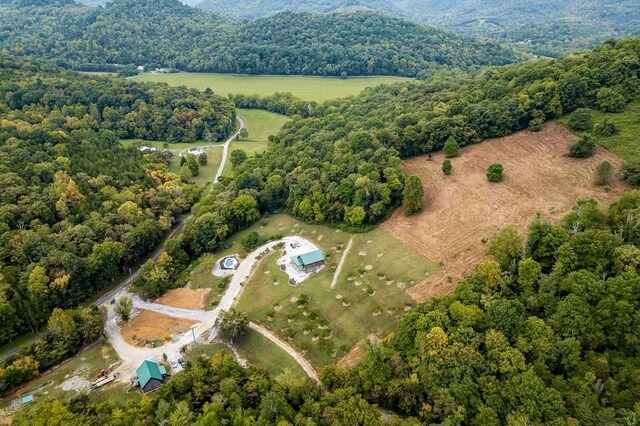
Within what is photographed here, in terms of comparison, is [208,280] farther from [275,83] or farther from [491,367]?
[275,83]

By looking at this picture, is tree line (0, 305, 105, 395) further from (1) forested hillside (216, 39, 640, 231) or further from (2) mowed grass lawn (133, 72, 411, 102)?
(2) mowed grass lawn (133, 72, 411, 102)

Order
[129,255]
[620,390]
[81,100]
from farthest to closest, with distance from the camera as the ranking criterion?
[81,100] < [129,255] < [620,390]

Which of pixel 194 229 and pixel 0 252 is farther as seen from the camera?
pixel 194 229

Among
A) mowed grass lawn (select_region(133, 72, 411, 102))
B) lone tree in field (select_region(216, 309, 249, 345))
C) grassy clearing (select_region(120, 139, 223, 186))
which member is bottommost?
grassy clearing (select_region(120, 139, 223, 186))

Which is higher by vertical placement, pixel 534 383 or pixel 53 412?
pixel 534 383

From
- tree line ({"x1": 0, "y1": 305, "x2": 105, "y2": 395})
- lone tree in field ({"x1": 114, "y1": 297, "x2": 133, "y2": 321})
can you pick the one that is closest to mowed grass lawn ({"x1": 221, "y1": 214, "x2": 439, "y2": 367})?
lone tree in field ({"x1": 114, "y1": 297, "x2": 133, "y2": 321})

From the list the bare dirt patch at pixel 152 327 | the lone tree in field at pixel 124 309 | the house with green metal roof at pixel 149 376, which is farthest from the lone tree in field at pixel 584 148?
the lone tree in field at pixel 124 309

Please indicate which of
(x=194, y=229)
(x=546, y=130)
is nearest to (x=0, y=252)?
(x=194, y=229)

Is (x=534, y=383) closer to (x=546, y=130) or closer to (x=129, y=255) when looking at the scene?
(x=546, y=130)
